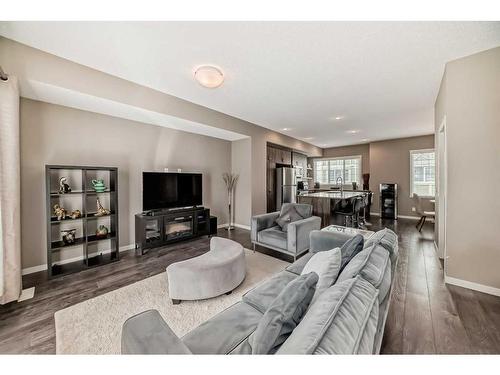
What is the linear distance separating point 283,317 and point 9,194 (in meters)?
2.93

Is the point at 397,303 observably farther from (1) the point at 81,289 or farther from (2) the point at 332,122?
(2) the point at 332,122

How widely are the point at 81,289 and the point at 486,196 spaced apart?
482cm

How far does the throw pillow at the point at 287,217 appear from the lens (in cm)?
349

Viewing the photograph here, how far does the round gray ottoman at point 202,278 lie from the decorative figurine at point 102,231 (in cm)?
187

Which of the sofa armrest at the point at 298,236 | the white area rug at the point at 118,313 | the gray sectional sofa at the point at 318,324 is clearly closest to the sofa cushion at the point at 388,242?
the gray sectional sofa at the point at 318,324

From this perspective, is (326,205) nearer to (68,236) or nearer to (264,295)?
(264,295)

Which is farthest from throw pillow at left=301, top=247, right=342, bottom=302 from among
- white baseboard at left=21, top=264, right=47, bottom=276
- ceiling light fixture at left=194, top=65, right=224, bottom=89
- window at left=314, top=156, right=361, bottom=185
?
window at left=314, top=156, right=361, bottom=185

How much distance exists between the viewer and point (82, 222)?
3.17m

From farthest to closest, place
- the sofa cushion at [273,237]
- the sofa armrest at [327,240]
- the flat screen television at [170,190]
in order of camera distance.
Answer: the flat screen television at [170,190], the sofa cushion at [273,237], the sofa armrest at [327,240]

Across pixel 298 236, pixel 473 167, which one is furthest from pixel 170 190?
pixel 473 167

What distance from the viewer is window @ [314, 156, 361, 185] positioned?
808 cm

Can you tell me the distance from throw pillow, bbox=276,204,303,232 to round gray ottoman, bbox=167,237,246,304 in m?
1.44

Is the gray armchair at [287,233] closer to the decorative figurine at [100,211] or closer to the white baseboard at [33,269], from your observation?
the decorative figurine at [100,211]

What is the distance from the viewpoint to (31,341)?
63.9 inches
